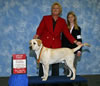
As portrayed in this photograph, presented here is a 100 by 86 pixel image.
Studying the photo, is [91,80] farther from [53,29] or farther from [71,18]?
[53,29]

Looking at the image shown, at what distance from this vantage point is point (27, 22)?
454 centimetres

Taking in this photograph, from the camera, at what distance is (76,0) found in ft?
15.4

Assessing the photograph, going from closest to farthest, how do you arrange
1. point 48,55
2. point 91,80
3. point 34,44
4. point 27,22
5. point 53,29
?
point 34,44, point 48,55, point 53,29, point 91,80, point 27,22

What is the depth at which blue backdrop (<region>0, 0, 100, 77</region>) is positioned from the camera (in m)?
4.47

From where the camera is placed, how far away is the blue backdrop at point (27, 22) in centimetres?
447

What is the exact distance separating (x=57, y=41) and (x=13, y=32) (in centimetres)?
160

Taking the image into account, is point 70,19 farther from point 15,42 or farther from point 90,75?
point 90,75

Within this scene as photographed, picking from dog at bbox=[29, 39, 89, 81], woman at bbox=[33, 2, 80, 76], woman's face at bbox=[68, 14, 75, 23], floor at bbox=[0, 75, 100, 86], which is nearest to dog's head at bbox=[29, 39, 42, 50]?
dog at bbox=[29, 39, 89, 81]

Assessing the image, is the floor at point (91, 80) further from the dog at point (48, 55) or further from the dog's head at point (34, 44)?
the dog's head at point (34, 44)

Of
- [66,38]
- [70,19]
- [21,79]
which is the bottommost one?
[21,79]

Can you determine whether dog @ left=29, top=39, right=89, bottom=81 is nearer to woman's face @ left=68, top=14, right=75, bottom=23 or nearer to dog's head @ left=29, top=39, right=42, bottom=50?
dog's head @ left=29, top=39, right=42, bottom=50

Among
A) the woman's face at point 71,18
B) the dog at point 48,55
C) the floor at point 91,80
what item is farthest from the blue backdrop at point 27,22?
the dog at point 48,55

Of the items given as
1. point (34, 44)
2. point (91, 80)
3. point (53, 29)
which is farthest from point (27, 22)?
point (91, 80)

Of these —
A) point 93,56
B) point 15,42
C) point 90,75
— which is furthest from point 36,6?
point 90,75
